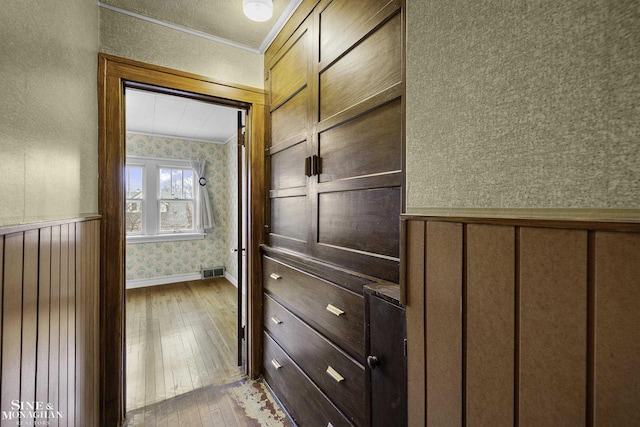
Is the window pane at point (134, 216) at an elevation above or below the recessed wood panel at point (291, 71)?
below

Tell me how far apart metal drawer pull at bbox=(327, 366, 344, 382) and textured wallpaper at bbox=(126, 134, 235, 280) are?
4.11 metres

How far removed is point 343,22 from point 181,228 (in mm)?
4680

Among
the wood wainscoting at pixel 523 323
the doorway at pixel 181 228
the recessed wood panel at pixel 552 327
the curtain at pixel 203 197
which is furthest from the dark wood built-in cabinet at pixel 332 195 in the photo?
the curtain at pixel 203 197

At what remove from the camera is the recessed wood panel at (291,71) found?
5.36ft

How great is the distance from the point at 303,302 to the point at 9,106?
4.47ft

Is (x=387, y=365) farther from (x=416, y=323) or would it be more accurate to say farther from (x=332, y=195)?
(x=332, y=195)

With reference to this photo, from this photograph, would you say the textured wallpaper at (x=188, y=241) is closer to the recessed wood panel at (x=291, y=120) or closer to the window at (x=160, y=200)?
the window at (x=160, y=200)

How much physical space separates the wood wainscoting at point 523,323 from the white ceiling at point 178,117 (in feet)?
9.59

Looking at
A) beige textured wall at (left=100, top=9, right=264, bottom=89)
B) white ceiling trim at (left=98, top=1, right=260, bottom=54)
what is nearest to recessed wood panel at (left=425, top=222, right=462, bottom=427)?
beige textured wall at (left=100, top=9, right=264, bottom=89)

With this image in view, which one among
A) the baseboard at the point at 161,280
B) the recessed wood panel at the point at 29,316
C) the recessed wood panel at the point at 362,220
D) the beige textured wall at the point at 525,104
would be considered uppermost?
the beige textured wall at the point at 525,104

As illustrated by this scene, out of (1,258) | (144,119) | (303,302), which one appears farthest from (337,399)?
(144,119)

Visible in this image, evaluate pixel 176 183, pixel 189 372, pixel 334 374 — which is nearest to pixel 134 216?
pixel 176 183

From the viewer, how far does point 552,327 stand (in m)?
0.50

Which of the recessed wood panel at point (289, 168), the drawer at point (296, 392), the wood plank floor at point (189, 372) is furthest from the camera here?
the wood plank floor at point (189, 372)
